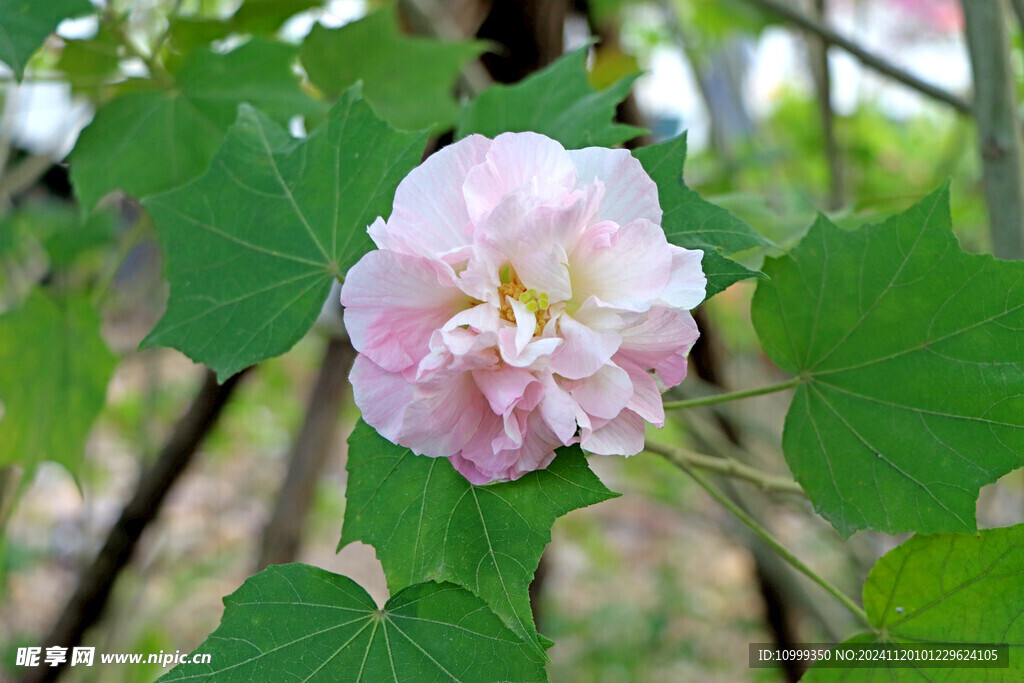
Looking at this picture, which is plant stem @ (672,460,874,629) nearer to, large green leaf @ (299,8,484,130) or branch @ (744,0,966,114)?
large green leaf @ (299,8,484,130)

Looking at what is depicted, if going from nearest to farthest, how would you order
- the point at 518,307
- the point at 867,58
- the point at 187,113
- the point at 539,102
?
the point at 518,307, the point at 539,102, the point at 187,113, the point at 867,58

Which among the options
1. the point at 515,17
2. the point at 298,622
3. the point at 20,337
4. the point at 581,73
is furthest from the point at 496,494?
the point at 515,17

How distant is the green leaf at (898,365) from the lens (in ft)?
1.71

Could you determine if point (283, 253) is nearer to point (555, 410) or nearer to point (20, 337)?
point (555, 410)

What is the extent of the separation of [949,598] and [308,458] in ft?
4.19

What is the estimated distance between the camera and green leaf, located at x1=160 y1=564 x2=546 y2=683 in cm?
51

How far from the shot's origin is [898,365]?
56 centimetres

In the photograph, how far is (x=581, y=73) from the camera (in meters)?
0.70

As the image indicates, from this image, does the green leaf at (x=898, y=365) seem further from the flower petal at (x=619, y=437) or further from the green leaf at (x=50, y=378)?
the green leaf at (x=50, y=378)

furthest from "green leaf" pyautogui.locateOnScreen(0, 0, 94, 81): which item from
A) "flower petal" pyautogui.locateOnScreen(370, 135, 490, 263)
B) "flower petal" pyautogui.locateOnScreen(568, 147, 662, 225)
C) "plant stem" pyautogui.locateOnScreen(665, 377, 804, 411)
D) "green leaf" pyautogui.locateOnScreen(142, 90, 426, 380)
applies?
"plant stem" pyautogui.locateOnScreen(665, 377, 804, 411)

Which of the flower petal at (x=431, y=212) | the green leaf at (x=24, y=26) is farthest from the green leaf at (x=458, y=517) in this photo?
the green leaf at (x=24, y=26)

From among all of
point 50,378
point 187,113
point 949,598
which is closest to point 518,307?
point 949,598

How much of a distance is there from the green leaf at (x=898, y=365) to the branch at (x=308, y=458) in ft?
3.60

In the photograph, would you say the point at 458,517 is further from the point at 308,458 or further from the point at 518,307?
the point at 308,458
